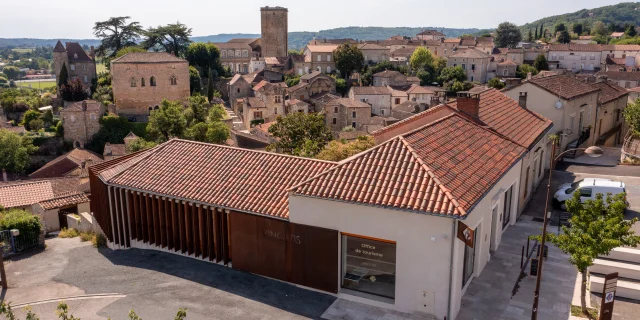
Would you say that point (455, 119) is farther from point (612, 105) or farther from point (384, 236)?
point (612, 105)

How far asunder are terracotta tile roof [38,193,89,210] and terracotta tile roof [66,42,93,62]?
6291cm

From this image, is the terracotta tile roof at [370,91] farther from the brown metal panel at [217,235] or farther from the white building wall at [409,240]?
the white building wall at [409,240]

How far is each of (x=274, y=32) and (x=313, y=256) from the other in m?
119

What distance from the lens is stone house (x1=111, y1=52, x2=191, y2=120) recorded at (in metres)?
70.1

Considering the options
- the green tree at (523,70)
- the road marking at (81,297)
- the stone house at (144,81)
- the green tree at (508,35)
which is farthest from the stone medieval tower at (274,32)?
the road marking at (81,297)

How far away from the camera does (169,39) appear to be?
314ft

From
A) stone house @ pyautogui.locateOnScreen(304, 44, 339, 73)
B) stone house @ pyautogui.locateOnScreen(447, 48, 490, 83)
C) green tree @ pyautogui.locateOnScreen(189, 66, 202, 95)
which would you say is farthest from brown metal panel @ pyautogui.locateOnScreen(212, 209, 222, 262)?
stone house @ pyautogui.locateOnScreen(447, 48, 490, 83)

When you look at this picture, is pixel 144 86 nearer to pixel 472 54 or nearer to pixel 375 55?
pixel 375 55

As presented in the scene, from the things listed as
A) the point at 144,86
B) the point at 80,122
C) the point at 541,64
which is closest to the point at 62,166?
the point at 80,122

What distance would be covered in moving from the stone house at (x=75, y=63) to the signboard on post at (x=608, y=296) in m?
83.3

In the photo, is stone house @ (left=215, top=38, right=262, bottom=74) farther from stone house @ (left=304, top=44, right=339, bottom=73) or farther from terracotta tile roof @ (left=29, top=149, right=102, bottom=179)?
terracotta tile roof @ (left=29, top=149, right=102, bottom=179)

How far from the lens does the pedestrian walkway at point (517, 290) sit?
1534 cm

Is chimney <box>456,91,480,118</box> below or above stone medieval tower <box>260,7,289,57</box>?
below

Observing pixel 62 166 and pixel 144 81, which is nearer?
pixel 62 166
